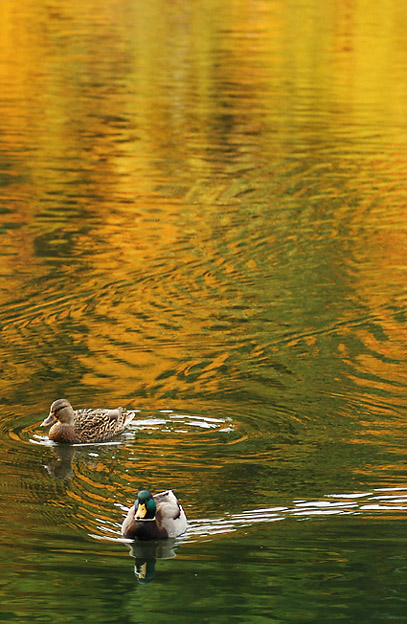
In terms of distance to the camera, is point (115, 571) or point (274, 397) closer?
point (115, 571)

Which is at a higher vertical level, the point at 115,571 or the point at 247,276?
the point at 115,571

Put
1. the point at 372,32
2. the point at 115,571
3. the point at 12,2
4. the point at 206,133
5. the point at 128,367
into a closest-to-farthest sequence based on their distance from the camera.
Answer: the point at 115,571, the point at 128,367, the point at 206,133, the point at 372,32, the point at 12,2

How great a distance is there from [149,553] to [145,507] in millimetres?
293

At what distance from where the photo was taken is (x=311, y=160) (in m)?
22.0

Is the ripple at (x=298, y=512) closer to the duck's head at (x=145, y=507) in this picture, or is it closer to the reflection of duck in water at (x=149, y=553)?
the reflection of duck in water at (x=149, y=553)

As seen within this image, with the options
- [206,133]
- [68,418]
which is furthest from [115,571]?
[206,133]

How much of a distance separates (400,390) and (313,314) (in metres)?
2.36

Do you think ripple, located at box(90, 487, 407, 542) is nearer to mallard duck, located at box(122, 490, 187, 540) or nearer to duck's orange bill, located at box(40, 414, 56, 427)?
mallard duck, located at box(122, 490, 187, 540)

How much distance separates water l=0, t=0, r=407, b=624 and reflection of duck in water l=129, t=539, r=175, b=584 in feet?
0.07

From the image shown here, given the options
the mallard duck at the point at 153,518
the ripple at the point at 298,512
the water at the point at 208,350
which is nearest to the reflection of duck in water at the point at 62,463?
the water at the point at 208,350

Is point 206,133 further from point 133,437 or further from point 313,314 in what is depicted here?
point 133,437

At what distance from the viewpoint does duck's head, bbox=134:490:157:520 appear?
322 inches

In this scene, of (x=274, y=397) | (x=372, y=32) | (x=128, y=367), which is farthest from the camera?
(x=372, y=32)

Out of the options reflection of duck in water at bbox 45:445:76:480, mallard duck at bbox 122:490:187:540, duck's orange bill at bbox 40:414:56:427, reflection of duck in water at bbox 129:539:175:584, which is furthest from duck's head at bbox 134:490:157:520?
duck's orange bill at bbox 40:414:56:427
